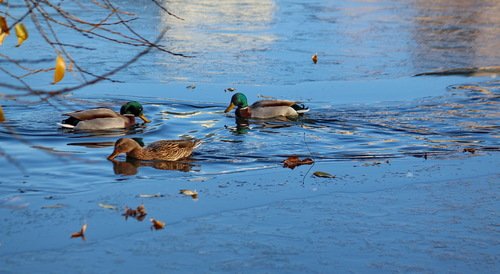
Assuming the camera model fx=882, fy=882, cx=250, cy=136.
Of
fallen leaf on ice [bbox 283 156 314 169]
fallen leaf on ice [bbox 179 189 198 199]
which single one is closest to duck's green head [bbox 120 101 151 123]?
fallen leaf on ice [bbox 283 156 314 169]

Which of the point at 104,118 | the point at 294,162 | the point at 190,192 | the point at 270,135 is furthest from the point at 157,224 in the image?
the point at 104,118

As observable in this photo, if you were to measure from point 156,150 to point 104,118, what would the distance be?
6.60 feet

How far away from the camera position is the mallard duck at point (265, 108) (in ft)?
34.6

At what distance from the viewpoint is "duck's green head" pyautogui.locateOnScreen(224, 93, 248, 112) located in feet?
35.1

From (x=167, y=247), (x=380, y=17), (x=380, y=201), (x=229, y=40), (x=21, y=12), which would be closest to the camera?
(x=167, y=247)

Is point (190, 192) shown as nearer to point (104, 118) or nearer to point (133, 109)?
point (133, 109)

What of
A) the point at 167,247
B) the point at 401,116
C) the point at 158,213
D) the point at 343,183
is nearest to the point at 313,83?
the point at 401,116

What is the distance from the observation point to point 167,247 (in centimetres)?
553

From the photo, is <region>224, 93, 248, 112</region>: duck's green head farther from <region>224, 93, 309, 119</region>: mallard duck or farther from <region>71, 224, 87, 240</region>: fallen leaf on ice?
<region>71, 224, 87, 240</region>: fallen leaf on ice

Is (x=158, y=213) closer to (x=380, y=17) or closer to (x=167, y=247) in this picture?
(x=167, y=247)

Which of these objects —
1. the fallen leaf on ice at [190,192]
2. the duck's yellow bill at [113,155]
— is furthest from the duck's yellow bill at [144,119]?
the fallen leaf on ice at [190,192]

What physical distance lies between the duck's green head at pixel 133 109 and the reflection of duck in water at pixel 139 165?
183cm

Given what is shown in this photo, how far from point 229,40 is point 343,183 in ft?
25.1

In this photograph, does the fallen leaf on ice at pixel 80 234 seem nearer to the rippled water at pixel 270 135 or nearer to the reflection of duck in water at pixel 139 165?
the rippled water at pixel 270 135
